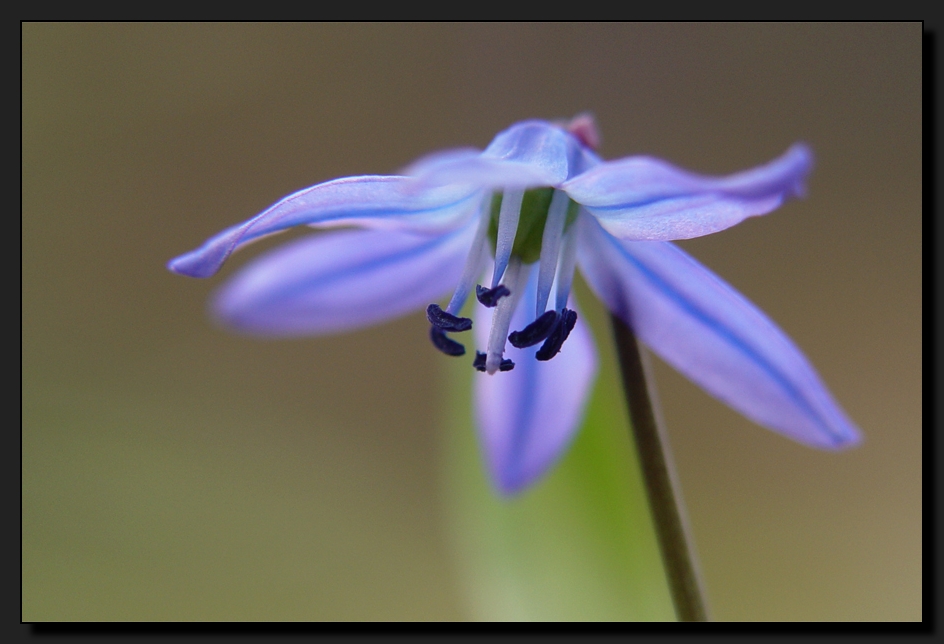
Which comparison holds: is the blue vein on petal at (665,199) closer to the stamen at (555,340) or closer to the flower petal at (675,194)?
the flower petal at (675,194)

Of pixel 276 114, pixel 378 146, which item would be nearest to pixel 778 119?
pixel 378 146

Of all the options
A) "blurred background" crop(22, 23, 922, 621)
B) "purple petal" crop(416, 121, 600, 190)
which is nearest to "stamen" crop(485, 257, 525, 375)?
"purple petal" crop(416, 121, 600, 190)

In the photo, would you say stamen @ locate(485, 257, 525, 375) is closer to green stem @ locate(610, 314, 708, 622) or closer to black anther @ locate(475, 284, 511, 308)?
black anther @ locate(475, 284, 511, 308)

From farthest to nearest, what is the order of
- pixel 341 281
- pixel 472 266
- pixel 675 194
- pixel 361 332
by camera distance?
pixel 361 332, pixel 341 281, pixel 472 266, pixel 675 194

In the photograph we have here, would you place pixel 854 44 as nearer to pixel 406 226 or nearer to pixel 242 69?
pixel 242 69

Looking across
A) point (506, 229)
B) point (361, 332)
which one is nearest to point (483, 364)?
point (506, 229)

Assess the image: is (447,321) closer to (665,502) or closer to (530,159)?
(530,159)

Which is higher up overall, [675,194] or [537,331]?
[675,194]

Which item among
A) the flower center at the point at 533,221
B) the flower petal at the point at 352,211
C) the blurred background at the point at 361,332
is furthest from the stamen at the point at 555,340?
the blurred background at the point at 361,332
